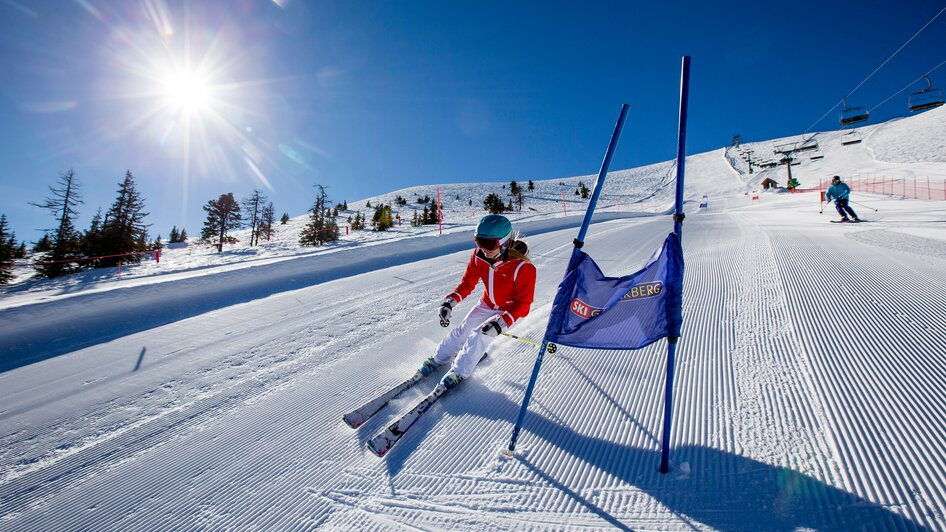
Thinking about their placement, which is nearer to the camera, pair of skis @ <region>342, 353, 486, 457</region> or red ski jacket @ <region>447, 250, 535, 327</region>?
pair of skis @ <region>342, 353, 486, 457</region>

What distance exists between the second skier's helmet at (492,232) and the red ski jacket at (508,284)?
0.74 ft

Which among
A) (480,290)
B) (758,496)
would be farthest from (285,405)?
(480,290)

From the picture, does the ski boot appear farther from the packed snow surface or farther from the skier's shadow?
the skier's shadow

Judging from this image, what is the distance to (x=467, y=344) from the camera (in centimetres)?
309

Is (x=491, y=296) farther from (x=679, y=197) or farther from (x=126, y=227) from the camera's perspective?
(x=126, y=227)

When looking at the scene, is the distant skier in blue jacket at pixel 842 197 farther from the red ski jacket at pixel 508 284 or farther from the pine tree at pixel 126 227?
the pine tree at pixel 126 227

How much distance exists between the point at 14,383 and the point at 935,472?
6607 millimetres

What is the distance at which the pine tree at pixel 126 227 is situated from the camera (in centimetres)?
2398

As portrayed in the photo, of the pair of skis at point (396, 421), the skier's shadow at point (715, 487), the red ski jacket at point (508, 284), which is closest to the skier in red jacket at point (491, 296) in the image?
the red ski jacket at point (508, 284)

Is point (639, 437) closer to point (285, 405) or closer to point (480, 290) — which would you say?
point (285, 405)

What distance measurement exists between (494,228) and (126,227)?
34.2m

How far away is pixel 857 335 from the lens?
2.99m

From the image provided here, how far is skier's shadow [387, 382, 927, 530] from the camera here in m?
1.50

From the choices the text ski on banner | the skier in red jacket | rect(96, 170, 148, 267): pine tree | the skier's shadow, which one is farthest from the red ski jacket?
rect(96, 170, 148, 267): pine tree
